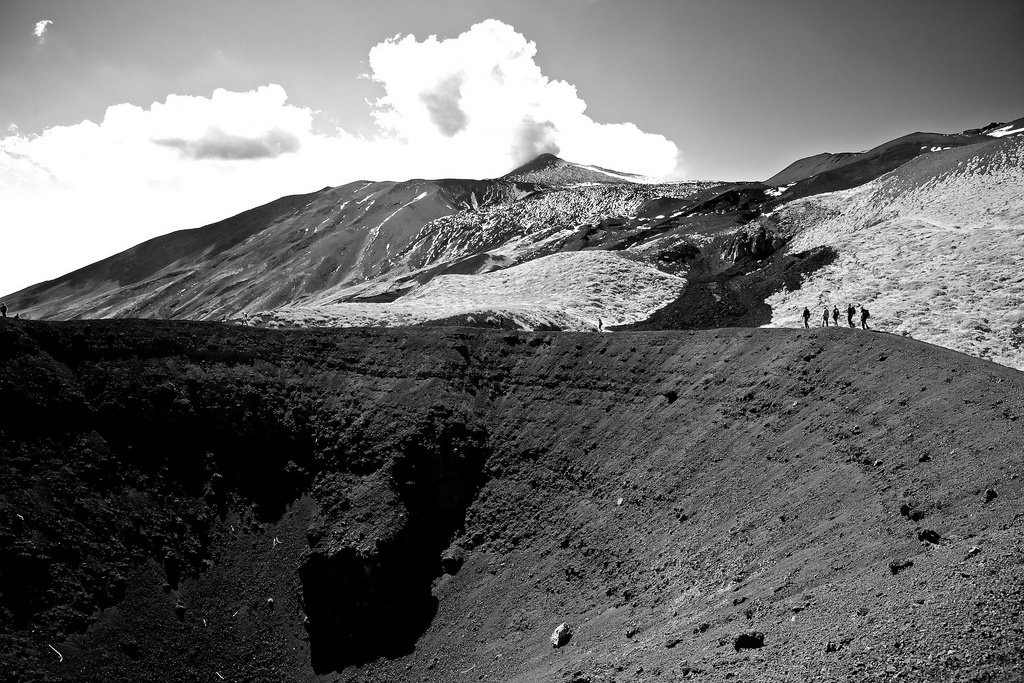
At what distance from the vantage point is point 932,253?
60.9 m

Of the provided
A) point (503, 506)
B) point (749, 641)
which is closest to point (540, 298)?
point (503, 506)

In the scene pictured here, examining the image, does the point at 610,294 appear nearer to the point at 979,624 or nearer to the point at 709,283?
the point at 709,283

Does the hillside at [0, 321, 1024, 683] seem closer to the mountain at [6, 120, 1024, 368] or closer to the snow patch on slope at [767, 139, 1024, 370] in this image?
the mountain at [6, 120, 1024, 368]

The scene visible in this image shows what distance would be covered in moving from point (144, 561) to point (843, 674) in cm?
2825

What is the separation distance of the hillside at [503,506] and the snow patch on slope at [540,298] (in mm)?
13938

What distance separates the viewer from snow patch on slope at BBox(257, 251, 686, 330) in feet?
182

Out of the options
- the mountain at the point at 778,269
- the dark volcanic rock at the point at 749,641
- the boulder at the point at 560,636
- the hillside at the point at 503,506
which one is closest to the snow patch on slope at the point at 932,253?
the mountain at the point at 778,269

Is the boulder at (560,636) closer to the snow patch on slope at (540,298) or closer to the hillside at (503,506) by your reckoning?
the hillside at (503,506)

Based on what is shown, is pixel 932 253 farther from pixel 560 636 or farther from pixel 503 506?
pixel 560 636

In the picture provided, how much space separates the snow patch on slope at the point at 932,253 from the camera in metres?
44.2

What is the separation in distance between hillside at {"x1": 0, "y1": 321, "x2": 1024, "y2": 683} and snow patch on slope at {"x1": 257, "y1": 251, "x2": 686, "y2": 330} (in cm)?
1394

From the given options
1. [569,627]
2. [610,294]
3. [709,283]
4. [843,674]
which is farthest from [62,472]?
[709,283]

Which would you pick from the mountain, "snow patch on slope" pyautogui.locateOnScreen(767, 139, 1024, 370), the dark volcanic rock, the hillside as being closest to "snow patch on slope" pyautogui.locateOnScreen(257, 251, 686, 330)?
the mountain

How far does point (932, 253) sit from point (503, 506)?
2105 inches
